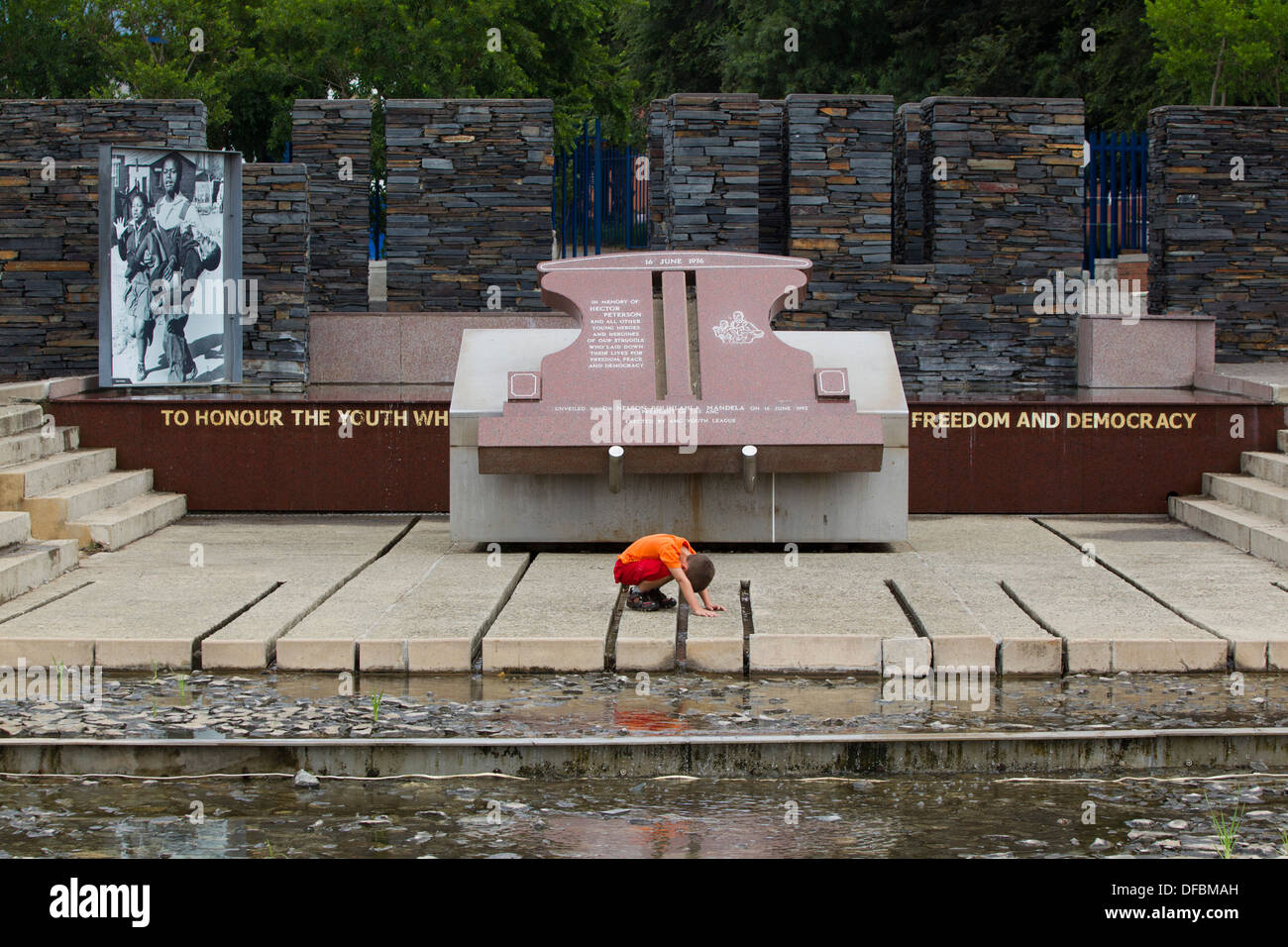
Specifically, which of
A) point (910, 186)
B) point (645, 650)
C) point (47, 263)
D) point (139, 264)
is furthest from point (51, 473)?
point (910, 186)

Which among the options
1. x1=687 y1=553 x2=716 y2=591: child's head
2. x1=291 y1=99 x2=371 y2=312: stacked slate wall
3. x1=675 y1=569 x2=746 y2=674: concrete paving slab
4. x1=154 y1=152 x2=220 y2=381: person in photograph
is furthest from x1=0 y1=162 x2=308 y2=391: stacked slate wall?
x1=675 y1=569 x2=746 y2=674: concrete paving slab

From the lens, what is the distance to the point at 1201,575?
10328 mm

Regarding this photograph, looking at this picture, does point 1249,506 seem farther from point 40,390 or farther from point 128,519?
point 40,390

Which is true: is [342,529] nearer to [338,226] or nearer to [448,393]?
[448,393]

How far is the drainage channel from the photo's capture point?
6.67 metres

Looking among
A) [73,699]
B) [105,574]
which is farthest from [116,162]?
[73,699]

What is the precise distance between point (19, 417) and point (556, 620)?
18.7ft

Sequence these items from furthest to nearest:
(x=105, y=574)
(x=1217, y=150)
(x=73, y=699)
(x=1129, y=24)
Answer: (x=1129, y=24) < (x=1217, y=150) < (x=105, y=574) < (x=73, y=699)

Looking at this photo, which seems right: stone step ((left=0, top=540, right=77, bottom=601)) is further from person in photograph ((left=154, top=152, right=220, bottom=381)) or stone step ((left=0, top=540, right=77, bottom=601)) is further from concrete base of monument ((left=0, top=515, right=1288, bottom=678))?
person in photograph ((left=154, top=152, right=220, bottom=381))

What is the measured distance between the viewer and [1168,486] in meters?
12.9

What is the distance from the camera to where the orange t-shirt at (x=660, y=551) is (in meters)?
9.09

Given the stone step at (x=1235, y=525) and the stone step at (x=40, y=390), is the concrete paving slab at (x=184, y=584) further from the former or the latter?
the stone step at (x=1235, y=525)

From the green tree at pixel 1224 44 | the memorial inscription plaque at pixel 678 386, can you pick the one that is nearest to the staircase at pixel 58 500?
the memorial inscription plaque at pixel 678 386

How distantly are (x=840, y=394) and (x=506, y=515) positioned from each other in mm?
2486
